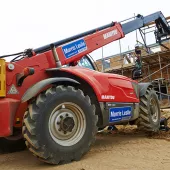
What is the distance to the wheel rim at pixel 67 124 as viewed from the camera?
366 cm

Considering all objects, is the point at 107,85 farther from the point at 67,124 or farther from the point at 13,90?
the point at 13,90

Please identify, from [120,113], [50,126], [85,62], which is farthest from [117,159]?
[85,62]

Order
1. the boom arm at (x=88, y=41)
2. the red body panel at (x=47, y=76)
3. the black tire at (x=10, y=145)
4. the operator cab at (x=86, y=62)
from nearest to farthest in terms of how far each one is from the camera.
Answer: the red body panel at (x=47, y=76) → the boom arm at (x=88, y=41) → the black tire at (x=10, y=145) → the operator cab at (x=86, y=62)

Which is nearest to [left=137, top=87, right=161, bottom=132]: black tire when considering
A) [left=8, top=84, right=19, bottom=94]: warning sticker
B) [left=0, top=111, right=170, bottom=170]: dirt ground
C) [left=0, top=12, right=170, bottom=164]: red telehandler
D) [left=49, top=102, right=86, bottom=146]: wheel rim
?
[left=0, top=12, right=170, bottom=164]: red telehandler

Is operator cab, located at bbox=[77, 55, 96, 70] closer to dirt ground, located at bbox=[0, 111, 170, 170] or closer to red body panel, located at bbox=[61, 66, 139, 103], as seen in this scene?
red body panel, located at bbox=[61, 66, 139, 103]

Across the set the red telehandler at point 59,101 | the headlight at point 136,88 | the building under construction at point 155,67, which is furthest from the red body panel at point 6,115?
the building under construction at point 155,67

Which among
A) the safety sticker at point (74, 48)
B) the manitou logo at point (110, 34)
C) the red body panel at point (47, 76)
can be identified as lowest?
the red body panel at point (47, 76)

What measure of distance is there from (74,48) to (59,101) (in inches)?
64.7

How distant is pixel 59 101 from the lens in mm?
3674

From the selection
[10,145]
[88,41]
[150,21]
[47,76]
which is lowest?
[10,145]

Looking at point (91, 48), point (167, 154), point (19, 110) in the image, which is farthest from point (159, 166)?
point (91, 48)

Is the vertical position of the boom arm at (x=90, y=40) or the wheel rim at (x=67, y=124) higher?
the boom arm at (x=90, y=40)

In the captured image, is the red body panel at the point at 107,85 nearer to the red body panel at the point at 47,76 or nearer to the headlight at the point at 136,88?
the red body panel at the point at 47,76

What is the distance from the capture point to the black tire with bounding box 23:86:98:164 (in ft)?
11.0
